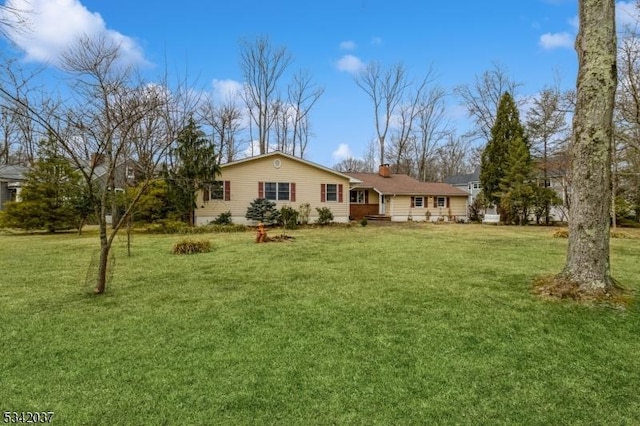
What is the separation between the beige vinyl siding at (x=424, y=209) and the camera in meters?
25.2

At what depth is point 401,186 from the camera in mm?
26141

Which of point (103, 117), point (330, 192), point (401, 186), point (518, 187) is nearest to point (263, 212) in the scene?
point (330, 192)

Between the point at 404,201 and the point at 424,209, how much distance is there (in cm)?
165

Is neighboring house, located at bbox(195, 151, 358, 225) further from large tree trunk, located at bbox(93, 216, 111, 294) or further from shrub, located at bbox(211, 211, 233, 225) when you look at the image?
large tree trunk, located at bbox(93, 216, 111, 294)

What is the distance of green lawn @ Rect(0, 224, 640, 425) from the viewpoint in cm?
251

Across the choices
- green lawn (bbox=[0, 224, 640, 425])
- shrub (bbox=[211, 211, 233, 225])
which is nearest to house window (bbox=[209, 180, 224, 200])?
shrub (bbox=[211, 211, 233, 225])

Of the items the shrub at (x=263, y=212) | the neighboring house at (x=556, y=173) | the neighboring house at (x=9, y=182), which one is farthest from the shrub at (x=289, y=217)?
the neighboring house at (x=9, y=182)

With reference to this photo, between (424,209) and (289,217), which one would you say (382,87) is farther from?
(289,217)

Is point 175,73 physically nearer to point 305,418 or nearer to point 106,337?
point 106,337

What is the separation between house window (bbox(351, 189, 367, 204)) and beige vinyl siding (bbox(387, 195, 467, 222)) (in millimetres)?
1782

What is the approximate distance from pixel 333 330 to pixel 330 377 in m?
0.99

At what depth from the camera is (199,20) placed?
1305cm

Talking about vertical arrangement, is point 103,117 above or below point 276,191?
above

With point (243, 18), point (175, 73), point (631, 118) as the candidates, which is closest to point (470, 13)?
point (631, 118)
